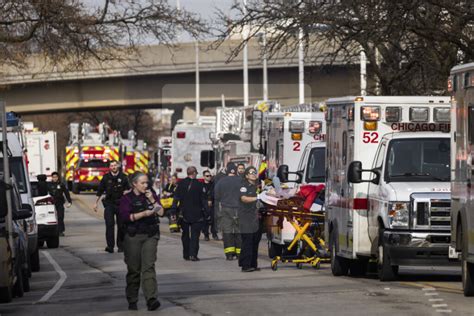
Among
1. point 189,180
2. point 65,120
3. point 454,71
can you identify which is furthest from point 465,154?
point 65,120

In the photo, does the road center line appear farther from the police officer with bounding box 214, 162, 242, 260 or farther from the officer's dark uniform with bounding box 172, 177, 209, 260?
the police officer with bounding box 214, 162, 242, 260

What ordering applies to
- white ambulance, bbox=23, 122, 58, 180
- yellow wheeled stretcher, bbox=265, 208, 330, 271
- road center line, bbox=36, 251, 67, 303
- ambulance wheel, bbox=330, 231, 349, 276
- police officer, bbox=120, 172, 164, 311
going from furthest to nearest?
white ambulance, bbox=23, 122, 58, 180, yellow wheeled stretcher, bbox=265, 208, 330, 271, ambulance wheel, bbox=330, 231, 349, 276, road center line, bbox=36, 251, 67, 303, police officer, bbox=120, 172, 164, 311

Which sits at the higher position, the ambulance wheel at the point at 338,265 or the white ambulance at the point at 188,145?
the white ambulance at the point at 188,145

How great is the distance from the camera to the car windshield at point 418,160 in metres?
19.8

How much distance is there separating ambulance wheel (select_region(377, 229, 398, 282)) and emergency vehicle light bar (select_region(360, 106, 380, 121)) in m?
1.94

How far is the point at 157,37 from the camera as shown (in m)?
30.4

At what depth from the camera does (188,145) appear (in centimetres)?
4916

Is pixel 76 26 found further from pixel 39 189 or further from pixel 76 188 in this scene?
pixel 76 188

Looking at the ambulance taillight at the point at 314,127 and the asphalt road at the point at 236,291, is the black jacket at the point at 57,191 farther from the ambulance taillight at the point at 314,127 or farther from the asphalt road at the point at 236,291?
the ambulance taillight at the point at 314,127

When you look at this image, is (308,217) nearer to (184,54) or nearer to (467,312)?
(467,312)

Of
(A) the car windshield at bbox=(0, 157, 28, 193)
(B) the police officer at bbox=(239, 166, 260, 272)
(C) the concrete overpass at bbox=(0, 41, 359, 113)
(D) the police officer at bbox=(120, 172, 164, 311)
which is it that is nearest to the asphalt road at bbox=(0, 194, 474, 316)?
(B) the police officer at bbox=(239, 166, 260, 272)

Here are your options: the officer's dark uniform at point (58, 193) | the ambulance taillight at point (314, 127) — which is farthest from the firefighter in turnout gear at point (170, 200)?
the ambulance taillight at point (314, 127)

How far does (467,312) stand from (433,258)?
4.19 m

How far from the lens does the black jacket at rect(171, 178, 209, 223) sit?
26.8 m
